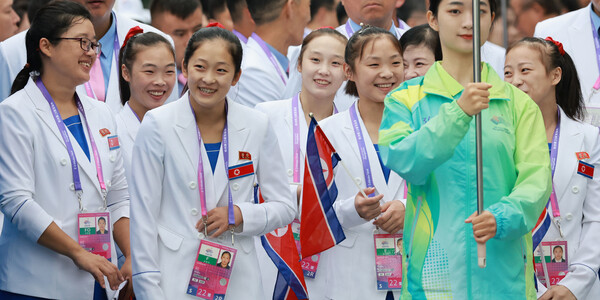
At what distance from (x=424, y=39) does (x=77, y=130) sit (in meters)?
2.33

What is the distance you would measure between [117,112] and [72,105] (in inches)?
40.5

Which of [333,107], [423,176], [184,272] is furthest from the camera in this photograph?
[333,107]

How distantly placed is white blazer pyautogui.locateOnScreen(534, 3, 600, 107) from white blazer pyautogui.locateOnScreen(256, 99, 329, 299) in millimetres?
2158

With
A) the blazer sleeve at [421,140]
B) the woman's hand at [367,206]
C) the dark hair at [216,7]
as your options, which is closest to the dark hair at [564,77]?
the woman's hand at [367,206]

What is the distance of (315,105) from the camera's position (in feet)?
20.6

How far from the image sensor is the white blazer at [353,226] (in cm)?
528

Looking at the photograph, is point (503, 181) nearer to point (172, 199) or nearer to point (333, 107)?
point (172, 199)

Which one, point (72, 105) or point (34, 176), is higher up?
point (72, 105)

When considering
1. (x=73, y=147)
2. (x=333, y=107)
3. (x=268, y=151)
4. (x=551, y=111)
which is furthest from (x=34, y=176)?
(x=551, y=111)

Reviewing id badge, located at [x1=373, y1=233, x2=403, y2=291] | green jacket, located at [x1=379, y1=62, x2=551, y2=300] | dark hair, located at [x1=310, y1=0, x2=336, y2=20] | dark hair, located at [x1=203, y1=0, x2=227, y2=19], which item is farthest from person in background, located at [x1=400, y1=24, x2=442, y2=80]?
dark hair, located at [x1=310, y1=0, x2=336, y2=20]

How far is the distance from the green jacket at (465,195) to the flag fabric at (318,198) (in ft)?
3.08

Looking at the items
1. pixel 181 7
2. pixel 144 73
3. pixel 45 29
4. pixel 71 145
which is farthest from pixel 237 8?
pixel 71 145

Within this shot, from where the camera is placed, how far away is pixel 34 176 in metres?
5.17

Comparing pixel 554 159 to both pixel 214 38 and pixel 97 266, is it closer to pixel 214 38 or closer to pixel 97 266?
pixel 214 38
